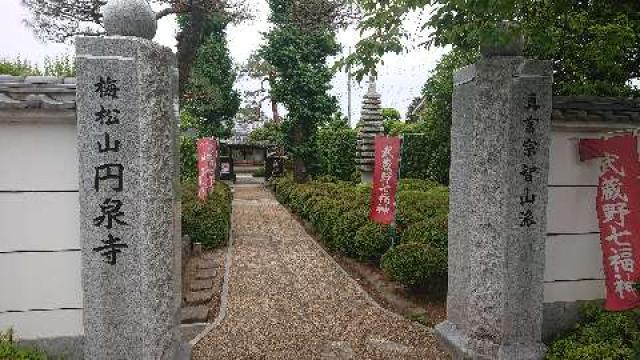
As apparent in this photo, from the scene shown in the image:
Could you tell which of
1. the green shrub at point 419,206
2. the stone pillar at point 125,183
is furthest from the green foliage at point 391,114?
the stone pillar at point 125,183

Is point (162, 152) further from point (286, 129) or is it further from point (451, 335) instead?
point (286, 129)

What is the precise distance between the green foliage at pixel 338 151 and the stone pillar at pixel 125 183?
57.2ft

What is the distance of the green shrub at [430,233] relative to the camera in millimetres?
8070

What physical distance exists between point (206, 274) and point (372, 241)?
130 inches

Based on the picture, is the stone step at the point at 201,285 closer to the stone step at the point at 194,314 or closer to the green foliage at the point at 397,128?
the stone step at the point at 194,314

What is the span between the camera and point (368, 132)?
19.1 m

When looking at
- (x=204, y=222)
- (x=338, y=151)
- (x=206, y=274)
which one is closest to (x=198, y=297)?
(x=206, y=274)

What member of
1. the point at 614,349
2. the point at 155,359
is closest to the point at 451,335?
the point at 614,349

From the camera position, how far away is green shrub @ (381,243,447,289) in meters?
7.46

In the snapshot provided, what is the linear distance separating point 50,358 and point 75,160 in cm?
179

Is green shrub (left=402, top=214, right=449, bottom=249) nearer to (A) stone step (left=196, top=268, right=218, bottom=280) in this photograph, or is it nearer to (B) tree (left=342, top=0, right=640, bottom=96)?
(B) tree (left=342, top=0, right=640, bottom=96)

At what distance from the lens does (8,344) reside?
4000 millimetres

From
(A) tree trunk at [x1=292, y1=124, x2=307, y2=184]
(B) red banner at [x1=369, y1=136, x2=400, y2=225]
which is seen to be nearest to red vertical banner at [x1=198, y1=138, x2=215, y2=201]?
(B) red banner at [x1=369, y1=136, x2=400, y2=225]

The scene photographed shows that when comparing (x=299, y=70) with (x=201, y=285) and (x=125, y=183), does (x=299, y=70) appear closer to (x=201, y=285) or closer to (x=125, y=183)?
(x=201, y=285)
